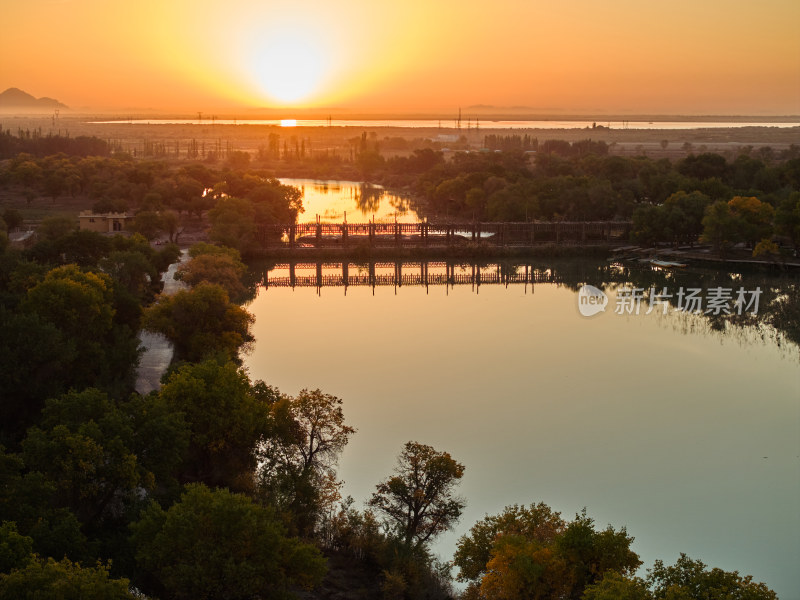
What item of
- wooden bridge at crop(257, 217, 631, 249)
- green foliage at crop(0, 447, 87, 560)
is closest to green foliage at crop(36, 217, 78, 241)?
wooden bridge at crop(257, 217, 631, 249)

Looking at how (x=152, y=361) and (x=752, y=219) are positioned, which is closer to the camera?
(x=152, y=361)

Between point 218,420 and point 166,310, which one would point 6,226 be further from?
point 218,420

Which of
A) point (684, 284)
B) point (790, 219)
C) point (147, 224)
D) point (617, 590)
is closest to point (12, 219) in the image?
point (147, 224)

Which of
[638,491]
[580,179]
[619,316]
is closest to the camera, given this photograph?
[638,491]

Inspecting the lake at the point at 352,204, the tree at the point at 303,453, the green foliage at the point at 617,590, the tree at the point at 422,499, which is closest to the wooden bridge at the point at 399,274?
the lake at the point at 352,204

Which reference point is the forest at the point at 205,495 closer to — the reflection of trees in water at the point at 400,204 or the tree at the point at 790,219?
the tree at the point at 790,219

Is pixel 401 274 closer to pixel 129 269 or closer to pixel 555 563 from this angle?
pixel 129 269

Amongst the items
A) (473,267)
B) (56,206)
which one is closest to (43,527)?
(473,267)

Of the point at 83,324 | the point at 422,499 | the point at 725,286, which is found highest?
the point at 83,324
